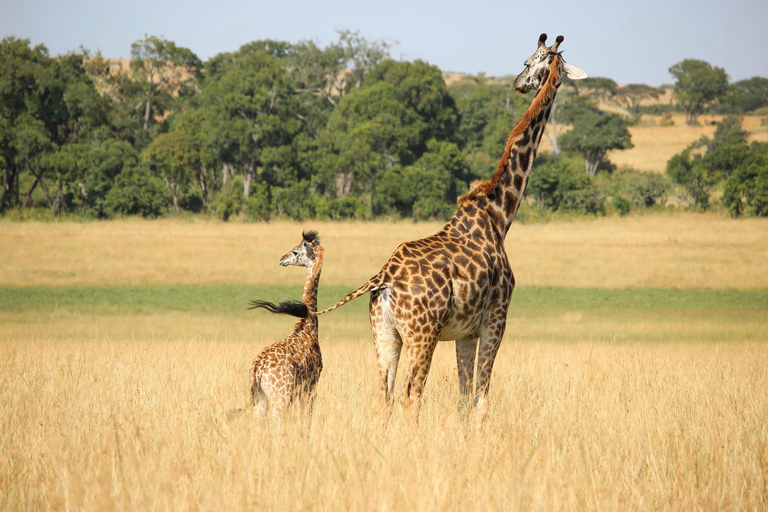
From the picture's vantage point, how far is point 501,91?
8456 cm

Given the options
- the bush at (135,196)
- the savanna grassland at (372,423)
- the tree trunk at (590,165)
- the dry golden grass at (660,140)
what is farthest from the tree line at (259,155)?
the savanna grassland at (372,423)

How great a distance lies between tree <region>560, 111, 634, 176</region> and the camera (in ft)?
231

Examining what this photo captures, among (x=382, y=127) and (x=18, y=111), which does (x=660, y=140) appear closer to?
(x=382, y=127)

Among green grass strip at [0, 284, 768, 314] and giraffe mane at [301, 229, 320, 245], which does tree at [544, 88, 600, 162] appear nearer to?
green grass strip at [0, 284, 768, 314]

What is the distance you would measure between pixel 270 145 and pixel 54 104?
15.4 meters

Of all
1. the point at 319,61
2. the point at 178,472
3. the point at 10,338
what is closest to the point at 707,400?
the point at 178,472

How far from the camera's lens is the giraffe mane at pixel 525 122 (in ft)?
27.8

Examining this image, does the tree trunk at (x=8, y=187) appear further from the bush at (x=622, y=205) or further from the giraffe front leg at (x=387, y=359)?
the giraffe front leg at (x=387, y=359)

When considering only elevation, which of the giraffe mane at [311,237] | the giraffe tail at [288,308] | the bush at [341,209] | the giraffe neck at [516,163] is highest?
the giraffe neck at [516,163]

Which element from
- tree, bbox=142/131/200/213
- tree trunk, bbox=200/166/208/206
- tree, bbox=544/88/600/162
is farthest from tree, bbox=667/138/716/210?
tree, bbox=142/131/200/213

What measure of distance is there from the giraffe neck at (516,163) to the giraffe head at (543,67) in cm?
8

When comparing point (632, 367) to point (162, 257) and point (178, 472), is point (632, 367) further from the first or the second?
point (162, 257)

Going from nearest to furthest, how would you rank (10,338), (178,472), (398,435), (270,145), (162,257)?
(178,472), (398,435), (10,338), (162,257), (270,145)

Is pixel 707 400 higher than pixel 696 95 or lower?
lower
